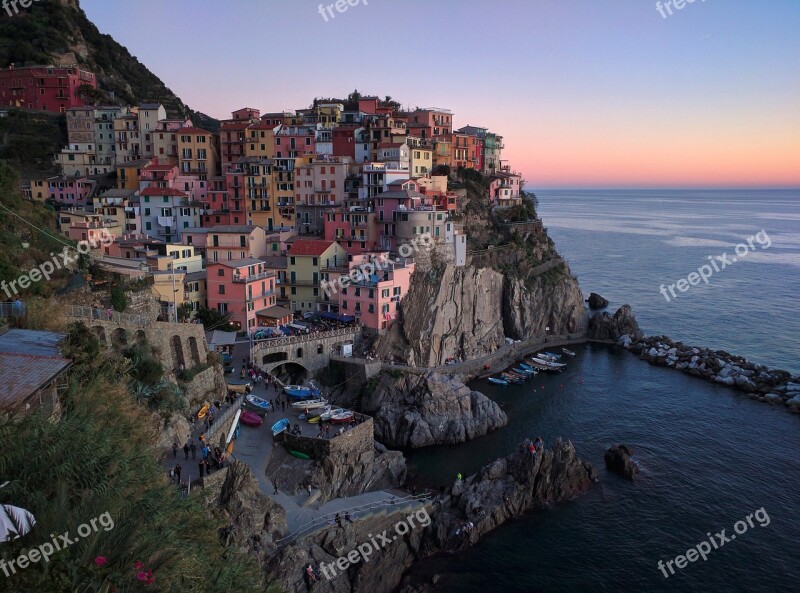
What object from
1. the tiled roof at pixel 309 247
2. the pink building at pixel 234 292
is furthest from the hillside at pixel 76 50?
the pink building at pixel 234 292

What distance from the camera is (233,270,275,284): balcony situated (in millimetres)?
42031

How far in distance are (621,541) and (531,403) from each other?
16600mm

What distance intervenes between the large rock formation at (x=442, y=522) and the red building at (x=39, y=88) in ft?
222

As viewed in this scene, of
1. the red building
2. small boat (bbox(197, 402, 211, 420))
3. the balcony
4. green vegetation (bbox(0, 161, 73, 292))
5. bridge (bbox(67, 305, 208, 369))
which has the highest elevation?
the red building

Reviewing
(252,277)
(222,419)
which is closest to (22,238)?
(222,419)

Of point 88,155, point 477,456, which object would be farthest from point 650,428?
point 88,155

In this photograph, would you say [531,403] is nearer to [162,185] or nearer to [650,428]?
[650,428]

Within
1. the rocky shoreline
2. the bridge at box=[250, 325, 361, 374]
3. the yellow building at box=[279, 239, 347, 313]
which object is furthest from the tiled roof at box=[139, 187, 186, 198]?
the rocky shoreline

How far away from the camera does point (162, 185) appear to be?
2258 inches

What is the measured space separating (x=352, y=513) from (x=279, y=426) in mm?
7256

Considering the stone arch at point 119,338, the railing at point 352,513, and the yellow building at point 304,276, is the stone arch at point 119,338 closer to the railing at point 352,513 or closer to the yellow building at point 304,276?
the railing at point 352,513

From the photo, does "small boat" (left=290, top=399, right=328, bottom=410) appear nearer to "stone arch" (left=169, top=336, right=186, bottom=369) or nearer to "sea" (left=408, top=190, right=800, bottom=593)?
"sea" (left=408, top=190, right=800, bottom=593)

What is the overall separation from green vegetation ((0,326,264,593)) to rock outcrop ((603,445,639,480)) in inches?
940

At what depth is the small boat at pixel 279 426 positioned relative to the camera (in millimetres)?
31000
